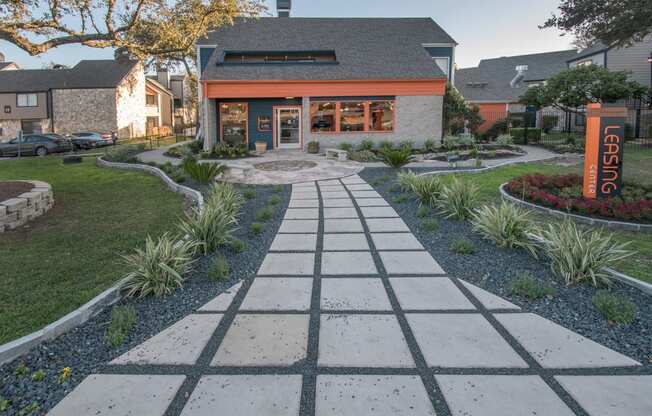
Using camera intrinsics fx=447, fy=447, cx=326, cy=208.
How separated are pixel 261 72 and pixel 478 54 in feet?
108

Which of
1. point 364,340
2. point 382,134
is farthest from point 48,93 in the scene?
point 364,340

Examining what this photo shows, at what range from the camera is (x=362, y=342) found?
12.1ft

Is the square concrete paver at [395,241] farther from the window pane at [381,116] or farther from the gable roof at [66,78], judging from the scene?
the gable roof at [66,78]

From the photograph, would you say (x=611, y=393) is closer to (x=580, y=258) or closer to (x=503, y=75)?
(x=580, y=258)

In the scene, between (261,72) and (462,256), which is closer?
(462,256)

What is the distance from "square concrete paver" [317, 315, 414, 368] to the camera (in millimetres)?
3400

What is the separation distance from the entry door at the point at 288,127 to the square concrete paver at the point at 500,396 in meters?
19.0

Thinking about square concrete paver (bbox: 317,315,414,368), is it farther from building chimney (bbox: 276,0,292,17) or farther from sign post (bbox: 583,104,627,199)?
building chimney (bbox: 276,0,292,17)

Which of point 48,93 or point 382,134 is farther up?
point 48,93

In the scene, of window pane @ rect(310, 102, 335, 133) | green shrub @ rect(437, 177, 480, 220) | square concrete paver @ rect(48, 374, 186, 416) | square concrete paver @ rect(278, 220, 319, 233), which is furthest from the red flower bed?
window pane @ rect(310, 102, 335, 133)

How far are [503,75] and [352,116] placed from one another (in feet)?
63.7

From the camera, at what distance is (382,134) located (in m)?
20.3

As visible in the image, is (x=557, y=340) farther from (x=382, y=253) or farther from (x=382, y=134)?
(x=382, y=134)

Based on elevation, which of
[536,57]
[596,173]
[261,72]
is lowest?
[596,173]
